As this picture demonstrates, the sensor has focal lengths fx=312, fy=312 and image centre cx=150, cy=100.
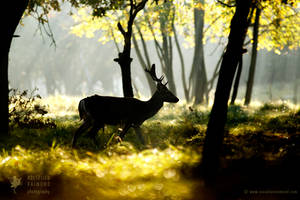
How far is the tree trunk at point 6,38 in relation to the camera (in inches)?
262

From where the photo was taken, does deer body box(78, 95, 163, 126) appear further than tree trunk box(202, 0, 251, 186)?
Yes

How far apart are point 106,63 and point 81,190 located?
5775 centimetres

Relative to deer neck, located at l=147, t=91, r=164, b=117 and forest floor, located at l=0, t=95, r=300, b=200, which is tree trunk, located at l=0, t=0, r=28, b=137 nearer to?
forest floor, located at l=0, t=95, r=300, b=200

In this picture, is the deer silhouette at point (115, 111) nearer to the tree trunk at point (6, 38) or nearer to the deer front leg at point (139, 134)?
the deer front leg at point (139, 134)

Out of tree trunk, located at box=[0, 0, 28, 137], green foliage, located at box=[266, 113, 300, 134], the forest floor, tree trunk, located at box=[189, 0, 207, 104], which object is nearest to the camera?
the forest floor

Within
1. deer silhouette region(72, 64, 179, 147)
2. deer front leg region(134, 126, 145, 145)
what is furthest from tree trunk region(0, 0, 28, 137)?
deer front leg region(134, 126, 145, 145)

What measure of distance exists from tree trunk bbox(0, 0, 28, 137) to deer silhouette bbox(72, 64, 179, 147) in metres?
1.80

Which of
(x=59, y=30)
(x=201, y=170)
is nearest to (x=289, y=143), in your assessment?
(x=201, y=170)

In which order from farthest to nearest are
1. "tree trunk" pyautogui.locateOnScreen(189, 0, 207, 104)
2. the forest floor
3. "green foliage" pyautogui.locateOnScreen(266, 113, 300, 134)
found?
1. "tree trunk" pyautogui.locateOnScreen(189, 0, 207, 104)
2. "green foliage" pyautogui.locateOnScreen(266, 113, 300, 134)
3. the forest floor

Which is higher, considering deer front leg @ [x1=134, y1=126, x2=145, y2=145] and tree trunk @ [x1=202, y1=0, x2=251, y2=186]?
tree trunk @ [x1=202, y1=0, x2=251, y2=186]

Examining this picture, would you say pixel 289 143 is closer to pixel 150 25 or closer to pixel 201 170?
pixel 201 170

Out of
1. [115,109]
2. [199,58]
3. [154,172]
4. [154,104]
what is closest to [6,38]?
[115,109]

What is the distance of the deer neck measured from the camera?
736cm

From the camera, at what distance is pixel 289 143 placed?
554cm
